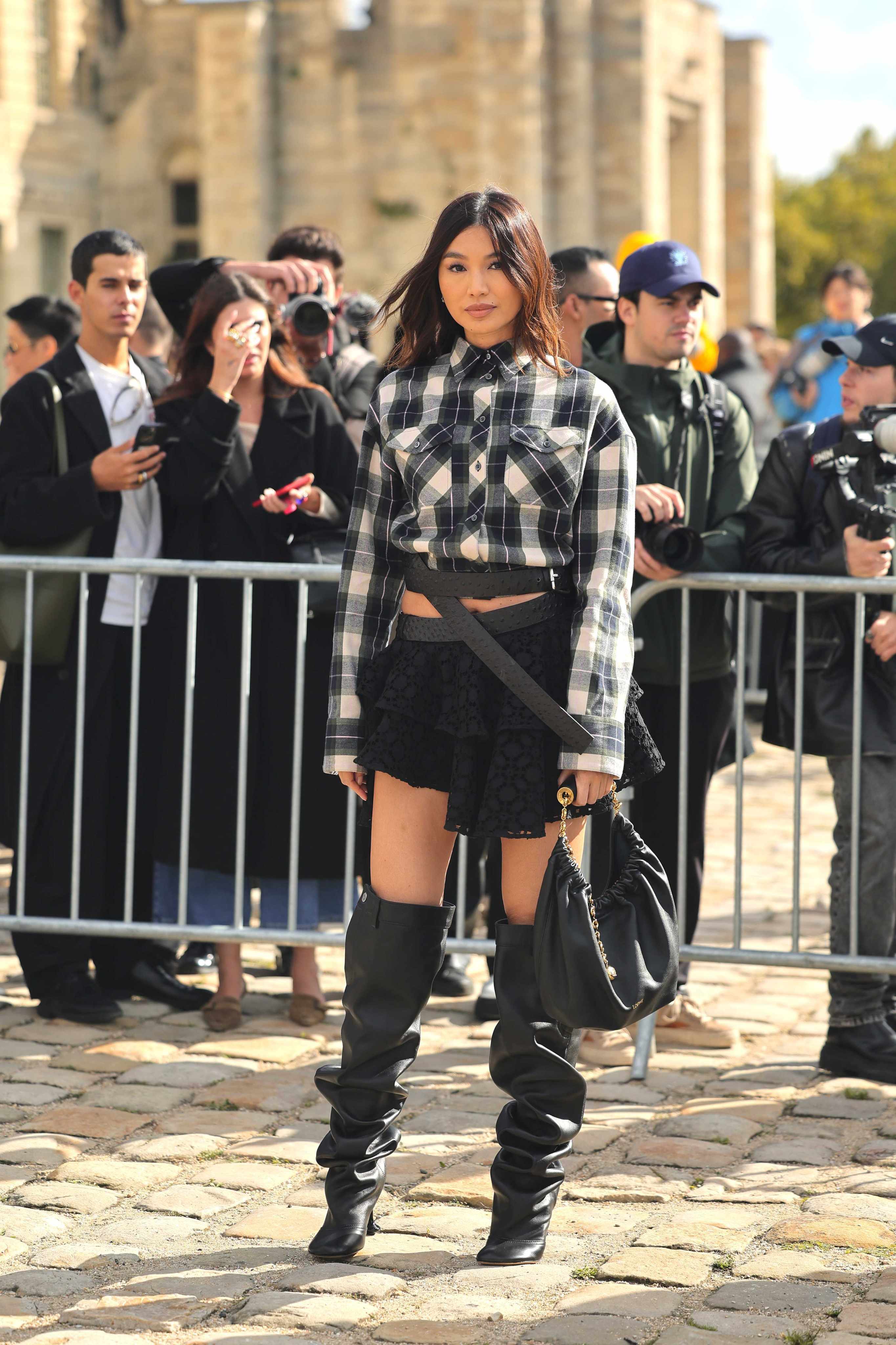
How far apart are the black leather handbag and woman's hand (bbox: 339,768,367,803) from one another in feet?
1.54

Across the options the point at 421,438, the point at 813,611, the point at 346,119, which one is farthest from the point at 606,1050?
the point at 346,119

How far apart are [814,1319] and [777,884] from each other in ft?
16.0

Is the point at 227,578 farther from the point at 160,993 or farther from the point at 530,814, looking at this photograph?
the point at 530,814

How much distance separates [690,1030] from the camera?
5.75 metres

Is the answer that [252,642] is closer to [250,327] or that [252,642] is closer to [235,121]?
[250,327]

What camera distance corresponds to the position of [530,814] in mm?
3705

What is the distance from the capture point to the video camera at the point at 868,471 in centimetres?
525

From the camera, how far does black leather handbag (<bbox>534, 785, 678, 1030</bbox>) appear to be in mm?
3572

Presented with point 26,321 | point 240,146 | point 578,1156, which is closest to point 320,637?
point 578,1156

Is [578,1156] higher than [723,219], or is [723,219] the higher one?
[723,219]

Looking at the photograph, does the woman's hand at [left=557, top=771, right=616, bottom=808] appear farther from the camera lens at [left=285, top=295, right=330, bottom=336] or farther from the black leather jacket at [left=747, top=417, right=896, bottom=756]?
the camera lens at [left=285, top=295, right=330, bottom=336]

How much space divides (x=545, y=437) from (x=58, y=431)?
2.63 metres

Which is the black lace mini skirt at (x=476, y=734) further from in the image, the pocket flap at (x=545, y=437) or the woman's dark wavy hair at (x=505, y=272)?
the woman's dark wavy hair at (x=505, y=272)

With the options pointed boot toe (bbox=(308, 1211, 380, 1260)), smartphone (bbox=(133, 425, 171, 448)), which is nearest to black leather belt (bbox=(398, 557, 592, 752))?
pointed boot toe (bbox=(308, 1211, 380, 1260))
